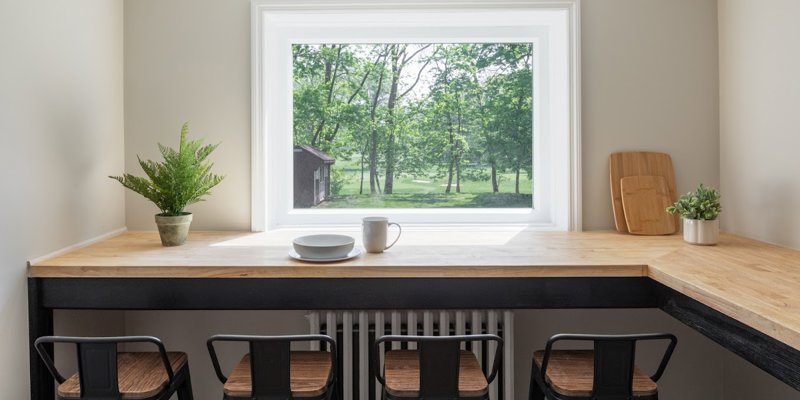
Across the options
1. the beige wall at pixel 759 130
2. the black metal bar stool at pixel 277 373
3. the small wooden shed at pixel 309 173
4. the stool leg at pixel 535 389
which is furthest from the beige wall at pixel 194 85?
the beige wall at pixel 759 130

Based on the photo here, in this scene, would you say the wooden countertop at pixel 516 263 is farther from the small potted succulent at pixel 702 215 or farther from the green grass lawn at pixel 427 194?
the green grass lawn at pixel 427 194

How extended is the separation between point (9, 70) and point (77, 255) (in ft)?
2.00

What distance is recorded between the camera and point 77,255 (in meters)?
1.63

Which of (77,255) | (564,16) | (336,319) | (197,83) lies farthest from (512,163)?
(77,255)

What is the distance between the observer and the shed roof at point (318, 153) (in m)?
2.32

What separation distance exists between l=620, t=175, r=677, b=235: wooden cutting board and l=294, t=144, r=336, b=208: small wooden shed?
1.33 meters

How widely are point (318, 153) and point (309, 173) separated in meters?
0.11

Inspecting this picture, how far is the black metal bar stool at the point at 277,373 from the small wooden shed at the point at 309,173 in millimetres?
949

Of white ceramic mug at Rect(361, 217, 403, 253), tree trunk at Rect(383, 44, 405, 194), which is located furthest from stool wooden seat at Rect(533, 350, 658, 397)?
tree trunk at Rect(383, 44, 405, 194)

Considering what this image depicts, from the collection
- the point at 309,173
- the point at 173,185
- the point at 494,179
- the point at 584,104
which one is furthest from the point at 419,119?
the point at 173,185

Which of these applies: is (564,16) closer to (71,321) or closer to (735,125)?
(735,125)

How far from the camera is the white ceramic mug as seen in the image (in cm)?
165

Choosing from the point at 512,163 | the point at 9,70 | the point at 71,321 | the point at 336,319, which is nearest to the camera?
the point at 9,70

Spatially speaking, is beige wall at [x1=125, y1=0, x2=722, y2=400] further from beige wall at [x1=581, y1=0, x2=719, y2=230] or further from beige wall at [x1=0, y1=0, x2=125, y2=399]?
beige wall at [x1=0, y1=0, x2=125, y2=399]
